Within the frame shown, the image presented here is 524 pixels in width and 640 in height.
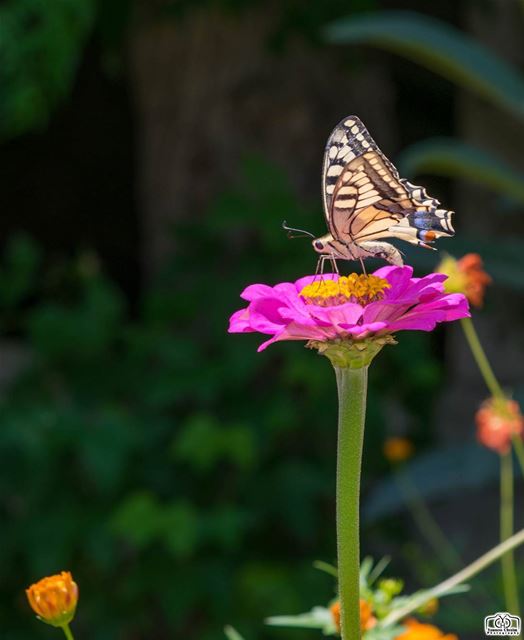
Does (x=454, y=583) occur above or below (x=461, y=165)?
below

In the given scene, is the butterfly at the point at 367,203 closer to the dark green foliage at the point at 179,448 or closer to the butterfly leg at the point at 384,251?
the butterfly leg at the point at 384,251

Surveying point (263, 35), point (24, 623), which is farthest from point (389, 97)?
point (24, 623)

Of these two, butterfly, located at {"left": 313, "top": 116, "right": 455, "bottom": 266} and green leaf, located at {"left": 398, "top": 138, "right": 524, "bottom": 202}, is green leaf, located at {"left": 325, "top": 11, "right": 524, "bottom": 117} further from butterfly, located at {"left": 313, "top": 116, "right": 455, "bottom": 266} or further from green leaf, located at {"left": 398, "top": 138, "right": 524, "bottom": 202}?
butterfly, located at {"left": 313, "top": 116, "right": 455, "bottom": 266}

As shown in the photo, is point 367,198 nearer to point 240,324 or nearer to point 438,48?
point 240,324

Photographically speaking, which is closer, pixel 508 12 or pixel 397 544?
pixel 397 544

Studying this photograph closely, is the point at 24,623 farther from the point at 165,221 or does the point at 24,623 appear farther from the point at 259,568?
the point at 165,221

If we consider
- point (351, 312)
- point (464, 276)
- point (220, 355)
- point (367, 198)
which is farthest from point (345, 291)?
point (220, 355)

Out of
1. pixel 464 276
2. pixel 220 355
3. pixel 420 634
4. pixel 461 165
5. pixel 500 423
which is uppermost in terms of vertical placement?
pixel 461 165
